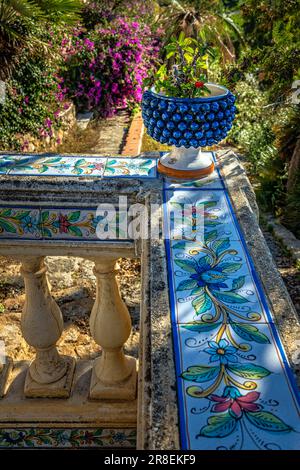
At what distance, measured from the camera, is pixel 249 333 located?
147 centimetres

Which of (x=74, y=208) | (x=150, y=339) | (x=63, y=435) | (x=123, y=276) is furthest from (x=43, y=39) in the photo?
(x=150, y=339)

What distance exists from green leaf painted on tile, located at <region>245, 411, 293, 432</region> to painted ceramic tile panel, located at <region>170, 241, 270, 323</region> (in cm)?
38


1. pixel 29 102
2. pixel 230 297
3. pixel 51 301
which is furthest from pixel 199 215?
pixel 29 102

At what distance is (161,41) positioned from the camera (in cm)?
1161

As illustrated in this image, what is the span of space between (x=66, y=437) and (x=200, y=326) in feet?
4.55

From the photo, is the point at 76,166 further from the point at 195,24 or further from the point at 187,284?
the point at 195,24

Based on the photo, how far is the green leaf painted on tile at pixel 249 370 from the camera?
A: 4.30 ft

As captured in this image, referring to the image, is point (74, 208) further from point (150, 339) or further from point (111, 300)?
point (150, 339)

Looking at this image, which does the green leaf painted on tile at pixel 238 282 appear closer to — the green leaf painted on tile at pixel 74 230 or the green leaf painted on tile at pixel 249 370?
the green leaf painted on tile at pixel 249 370

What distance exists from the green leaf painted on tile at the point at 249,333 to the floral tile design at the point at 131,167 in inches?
45.7

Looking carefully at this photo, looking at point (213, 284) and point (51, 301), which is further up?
point (213, 284)

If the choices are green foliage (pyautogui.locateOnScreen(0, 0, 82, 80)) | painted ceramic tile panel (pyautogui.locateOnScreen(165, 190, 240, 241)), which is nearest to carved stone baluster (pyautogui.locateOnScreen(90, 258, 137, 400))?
painted ceramic tile panel (pyautogui.locateOnScreen(165, 190, 240, 241))

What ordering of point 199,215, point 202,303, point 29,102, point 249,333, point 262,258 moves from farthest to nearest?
1. point 29,102
2. point 199,215
3. point 262,258
4. point 202,303
5. point 249,333

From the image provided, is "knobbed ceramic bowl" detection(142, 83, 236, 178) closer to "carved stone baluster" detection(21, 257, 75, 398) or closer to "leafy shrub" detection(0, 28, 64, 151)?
"carved stone baluster" detection(21, 257, 75, 398)
